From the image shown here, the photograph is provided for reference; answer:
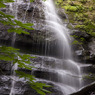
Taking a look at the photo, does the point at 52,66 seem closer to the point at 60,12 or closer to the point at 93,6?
the point at 60,12

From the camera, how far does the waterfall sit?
5.50 metres

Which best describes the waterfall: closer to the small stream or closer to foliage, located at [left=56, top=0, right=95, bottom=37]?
the small stream

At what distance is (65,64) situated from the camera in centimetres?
624

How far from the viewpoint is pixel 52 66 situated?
584cm

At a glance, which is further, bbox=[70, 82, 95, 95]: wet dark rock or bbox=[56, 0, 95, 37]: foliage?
bbox=[56, 0, 95, 37]: foliage

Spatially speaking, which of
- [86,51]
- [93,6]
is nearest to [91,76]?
[86,51]

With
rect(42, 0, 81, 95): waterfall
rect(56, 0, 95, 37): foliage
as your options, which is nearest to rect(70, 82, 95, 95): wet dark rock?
rect(42, 0, 81, 95): waterfall

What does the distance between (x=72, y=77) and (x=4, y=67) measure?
10.0 feet

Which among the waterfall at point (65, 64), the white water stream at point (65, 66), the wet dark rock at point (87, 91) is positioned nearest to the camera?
the wet dark rock at point (87, 91)

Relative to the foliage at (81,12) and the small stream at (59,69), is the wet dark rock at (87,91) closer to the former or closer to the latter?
the small stream at (59,69)

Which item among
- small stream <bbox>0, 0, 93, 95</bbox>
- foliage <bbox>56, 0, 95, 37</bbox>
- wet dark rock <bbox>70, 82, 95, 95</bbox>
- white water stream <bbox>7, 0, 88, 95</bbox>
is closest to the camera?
wet dark rock <bbox>70, 82, 95, 95</bbox>

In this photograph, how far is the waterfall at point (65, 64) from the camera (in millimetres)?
5504

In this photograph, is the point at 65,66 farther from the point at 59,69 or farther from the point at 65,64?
the point at 59,69

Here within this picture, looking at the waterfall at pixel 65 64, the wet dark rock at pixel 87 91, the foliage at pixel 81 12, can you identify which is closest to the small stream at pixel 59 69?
the waterfall at pixel 65 64
